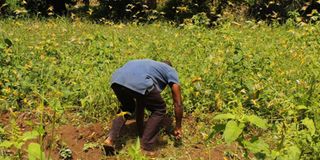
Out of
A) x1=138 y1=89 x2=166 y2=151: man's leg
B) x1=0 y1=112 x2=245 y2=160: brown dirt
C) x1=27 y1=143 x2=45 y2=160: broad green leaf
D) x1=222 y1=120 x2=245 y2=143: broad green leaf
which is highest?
x1=222 y1=120 x2=245 y2=143: broad green leaf

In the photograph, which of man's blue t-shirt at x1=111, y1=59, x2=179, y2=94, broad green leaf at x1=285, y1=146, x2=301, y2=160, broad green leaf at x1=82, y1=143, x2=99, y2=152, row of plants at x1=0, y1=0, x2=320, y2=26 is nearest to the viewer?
broad green leaf at x1=285, y1=146, x2=301, y2=160

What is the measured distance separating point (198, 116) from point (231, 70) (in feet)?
2.63

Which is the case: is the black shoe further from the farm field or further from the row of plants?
the row of plants

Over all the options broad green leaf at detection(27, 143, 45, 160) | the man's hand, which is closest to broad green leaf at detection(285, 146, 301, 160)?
broad green leaf at detection(27, 143, 45, 160)

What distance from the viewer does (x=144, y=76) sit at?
14.6ft

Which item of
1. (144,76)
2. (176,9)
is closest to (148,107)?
(144,76)

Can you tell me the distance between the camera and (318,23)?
345 inches

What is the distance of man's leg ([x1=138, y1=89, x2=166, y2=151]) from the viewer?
15.0 ft

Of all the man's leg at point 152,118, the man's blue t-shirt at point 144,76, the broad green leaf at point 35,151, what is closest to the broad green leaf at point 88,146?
the man's leg at point 152,118

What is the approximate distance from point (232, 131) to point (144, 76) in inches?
95.6

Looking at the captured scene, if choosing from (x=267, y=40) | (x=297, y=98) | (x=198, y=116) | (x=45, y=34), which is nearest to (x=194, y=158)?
(x=198, y=116)

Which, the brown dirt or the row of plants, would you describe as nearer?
the brown dirt

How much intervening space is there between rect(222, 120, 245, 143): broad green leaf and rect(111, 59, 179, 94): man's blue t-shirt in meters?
2.34

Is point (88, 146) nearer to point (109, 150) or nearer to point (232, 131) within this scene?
point (109, 150)
